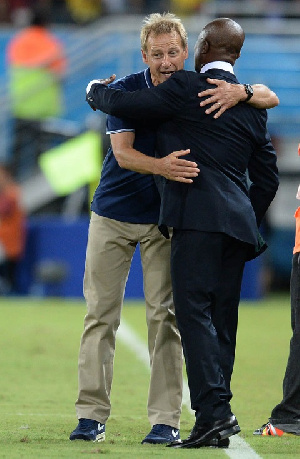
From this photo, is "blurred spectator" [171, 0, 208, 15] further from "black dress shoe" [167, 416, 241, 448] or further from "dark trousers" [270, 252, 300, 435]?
"black dress shoe" [167, 416, 241, 448]

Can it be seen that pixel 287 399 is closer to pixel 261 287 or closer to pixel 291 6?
pixel 261 287

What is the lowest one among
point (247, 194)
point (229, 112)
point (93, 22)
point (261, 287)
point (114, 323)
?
point (261, 287)

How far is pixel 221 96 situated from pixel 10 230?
416 inches

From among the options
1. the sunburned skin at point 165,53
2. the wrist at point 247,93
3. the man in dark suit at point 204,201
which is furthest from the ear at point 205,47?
the wrist at point 247,93

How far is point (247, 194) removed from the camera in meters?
5.21

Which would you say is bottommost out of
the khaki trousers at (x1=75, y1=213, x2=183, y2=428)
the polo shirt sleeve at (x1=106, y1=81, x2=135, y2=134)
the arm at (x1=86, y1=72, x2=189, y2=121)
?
the khaki trousers at (x1=75, y1=213, x2=183, y2=428)

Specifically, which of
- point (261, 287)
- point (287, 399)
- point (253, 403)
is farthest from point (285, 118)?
point (287, 399)

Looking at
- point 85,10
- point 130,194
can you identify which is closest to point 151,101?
point 130,194

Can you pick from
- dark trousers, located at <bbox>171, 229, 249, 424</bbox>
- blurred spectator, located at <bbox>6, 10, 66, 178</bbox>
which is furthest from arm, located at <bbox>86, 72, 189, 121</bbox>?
blurred spectator, located at <bbox>6, 10, 66, 178</bbox>

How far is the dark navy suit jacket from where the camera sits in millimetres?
4930

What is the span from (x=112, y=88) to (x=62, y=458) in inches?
67.9

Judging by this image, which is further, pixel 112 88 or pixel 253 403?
pixel 253 403

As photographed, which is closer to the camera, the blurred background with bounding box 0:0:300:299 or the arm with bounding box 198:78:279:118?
the arm with bounding box 198:78:279:118

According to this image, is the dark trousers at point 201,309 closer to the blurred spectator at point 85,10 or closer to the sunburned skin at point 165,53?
the sunburned skin at point 165,53
